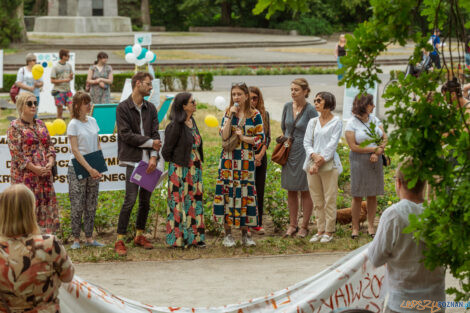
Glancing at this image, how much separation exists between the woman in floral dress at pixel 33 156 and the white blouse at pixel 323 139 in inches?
118

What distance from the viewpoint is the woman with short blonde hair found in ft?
13.4

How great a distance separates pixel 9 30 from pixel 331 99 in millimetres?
39638

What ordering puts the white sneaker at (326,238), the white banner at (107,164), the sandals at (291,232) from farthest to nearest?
the white banner at (107,164)
the sandals at (291,232)
the white sneaker at (326,238)

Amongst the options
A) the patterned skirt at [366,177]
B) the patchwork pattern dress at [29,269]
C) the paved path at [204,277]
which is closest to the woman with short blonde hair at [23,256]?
the patchwork pattern dress at [29,269]

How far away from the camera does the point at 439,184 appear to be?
368 centimetres

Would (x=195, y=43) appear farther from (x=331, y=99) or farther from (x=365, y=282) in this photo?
(x=365, y=282)

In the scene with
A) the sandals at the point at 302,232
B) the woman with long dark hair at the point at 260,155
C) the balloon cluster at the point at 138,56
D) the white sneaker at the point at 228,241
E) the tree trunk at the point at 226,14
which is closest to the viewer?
the white sneaker at the point at 228,241

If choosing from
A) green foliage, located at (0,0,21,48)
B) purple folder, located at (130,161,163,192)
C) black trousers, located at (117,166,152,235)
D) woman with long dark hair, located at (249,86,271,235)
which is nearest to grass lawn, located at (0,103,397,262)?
black trousers, located at (117,166,152,235)

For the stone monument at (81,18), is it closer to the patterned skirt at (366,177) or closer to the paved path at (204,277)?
the patterned skirt at (366,177)

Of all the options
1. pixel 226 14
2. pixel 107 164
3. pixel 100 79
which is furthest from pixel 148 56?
pixel 226 14

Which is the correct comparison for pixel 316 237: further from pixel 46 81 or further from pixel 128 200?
pixel 46 81

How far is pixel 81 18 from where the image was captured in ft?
173

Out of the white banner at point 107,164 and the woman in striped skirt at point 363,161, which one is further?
the white banner at point 107,164

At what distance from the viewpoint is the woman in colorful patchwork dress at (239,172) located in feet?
27.4
